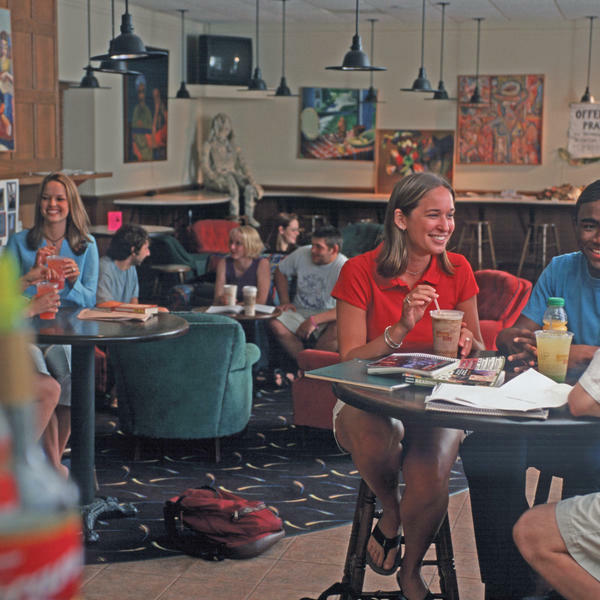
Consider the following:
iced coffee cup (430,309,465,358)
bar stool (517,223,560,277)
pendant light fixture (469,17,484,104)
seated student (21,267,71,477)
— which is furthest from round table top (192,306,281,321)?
pendant light fixture (469,17,484,104)

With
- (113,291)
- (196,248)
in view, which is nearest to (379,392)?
(113,291)

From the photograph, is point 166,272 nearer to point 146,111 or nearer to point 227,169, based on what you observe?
point 146,111

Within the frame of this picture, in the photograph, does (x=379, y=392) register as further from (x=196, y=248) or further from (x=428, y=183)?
(x=196, y=248)

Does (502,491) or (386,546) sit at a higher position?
(502,491)

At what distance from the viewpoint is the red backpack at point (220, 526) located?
347 centimetres

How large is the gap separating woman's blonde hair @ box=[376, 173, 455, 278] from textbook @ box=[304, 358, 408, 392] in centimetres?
51

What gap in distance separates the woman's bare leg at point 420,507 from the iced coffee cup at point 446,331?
0.96ft

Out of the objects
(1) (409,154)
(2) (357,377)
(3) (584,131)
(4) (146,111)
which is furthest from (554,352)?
(1) (409,154)

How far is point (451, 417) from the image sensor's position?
209cm

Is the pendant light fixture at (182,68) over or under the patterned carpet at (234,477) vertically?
over

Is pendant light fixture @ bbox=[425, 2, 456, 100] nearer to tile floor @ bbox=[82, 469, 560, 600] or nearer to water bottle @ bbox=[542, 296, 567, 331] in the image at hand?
tile floor @ bbox=[82, 469, 560, 600]

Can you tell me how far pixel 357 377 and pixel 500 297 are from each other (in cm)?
366

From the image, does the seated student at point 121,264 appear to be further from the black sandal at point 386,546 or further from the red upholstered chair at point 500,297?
the black sandal at point 386,546

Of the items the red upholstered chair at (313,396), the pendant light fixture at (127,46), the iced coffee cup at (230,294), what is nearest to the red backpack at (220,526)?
the red upholstered chair at (313,396)
